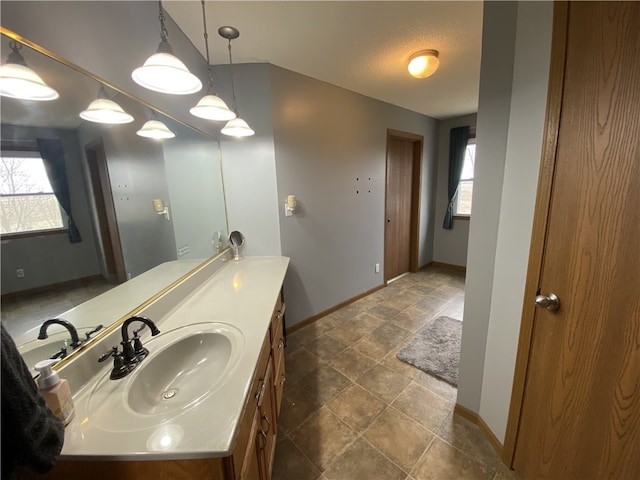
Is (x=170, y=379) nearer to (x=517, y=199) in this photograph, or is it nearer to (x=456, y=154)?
(x=517, y=199)

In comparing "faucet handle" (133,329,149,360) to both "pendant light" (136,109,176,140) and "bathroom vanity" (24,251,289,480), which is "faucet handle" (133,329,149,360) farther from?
"pendant light" (136,109,176,140)

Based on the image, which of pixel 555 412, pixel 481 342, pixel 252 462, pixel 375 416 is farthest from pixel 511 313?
pixel 252 462

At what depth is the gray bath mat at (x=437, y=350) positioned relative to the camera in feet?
6.81

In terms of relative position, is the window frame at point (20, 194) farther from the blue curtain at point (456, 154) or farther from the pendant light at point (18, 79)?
the blue curtain at point (456, 154)

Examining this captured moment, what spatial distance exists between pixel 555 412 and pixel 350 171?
98.9 inches

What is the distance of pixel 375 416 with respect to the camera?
5.52 feet

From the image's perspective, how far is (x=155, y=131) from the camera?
4.86ft

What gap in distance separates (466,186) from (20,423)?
192 inches

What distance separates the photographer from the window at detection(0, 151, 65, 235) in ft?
2.34

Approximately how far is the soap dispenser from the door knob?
1670 mm

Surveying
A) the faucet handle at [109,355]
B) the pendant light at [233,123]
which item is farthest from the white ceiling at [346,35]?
the faucet handle at [109,355]

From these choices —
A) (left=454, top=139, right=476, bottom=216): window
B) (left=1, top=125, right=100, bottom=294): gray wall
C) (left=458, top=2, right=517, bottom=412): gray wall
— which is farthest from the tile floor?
(left=454, top=139, right=476, bottom=216): window

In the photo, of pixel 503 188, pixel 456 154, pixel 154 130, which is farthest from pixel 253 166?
pixel 456 154

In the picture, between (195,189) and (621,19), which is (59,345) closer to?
(195,189)
